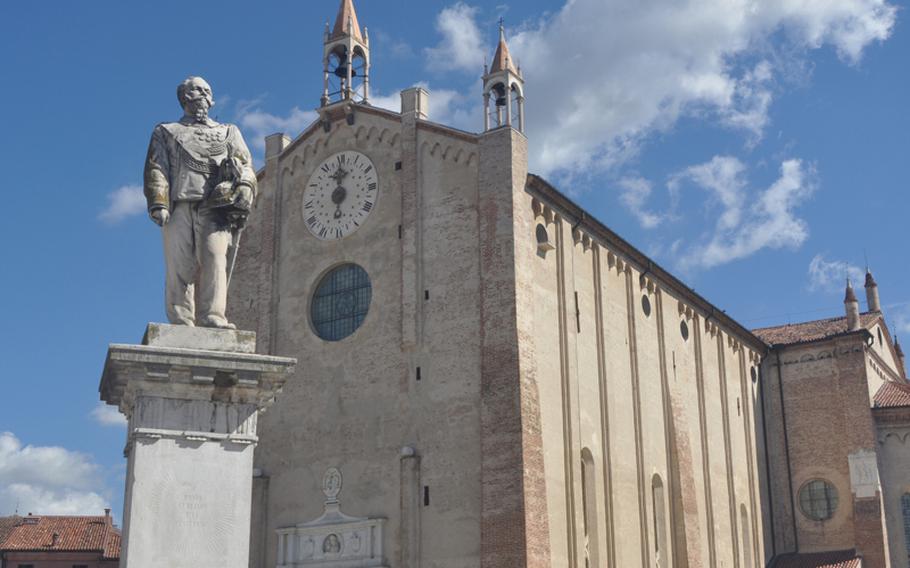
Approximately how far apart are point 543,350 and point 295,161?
33.4 ft

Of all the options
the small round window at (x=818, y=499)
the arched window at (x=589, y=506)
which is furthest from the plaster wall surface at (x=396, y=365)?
the small round window at (x=818, y=499)

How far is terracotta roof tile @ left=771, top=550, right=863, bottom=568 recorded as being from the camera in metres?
40.4

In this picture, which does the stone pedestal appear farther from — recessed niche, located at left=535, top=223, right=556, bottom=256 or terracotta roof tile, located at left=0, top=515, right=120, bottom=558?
terracotta roof tile, located at left=0, top=515, right=120, bottom=558

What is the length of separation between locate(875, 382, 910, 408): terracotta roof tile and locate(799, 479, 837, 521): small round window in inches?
144

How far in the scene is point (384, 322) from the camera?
31.4 meters

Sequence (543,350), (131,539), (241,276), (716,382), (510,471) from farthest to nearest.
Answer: (716,382), (241,276), (543,350), (510,471), (131,539)

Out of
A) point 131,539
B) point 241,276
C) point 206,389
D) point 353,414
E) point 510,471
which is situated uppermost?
point 241,276

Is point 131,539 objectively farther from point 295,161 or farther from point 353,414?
point 295,161

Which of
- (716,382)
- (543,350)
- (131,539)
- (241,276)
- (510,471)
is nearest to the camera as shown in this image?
(131,539)

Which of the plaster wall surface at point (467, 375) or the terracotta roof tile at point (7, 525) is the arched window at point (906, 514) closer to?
the plaster wall surface at point (467, 375)

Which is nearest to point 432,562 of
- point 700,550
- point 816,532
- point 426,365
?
point 426,365

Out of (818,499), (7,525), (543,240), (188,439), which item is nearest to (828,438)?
(818,499)

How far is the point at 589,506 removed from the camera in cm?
3062

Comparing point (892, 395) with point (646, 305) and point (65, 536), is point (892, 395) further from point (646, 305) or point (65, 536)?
point (65, 536)
